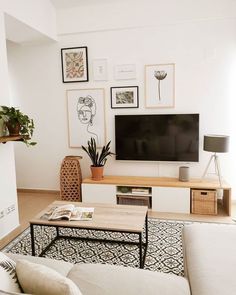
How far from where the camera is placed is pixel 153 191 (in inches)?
133

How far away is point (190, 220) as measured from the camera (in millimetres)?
3135

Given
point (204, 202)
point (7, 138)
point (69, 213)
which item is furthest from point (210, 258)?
point (7, 138)

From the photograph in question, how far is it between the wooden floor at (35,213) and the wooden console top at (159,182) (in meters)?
0.37

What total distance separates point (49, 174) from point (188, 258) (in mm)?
3075

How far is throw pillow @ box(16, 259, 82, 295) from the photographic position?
1.00m

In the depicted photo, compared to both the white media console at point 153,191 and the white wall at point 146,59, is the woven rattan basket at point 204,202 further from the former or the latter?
the white wall at point 146,59

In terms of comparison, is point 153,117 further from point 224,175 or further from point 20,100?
point 20,100

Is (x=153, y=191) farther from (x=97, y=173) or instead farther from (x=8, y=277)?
(x=8, y=277)

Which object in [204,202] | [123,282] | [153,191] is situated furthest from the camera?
[153,191]

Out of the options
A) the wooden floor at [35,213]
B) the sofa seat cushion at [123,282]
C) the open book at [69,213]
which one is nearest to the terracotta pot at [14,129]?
the open book at [69,213]

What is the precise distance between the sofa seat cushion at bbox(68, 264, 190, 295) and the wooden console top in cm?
197

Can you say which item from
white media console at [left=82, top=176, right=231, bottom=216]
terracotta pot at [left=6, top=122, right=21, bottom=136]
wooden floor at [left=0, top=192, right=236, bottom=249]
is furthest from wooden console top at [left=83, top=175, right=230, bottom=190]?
terracotta pot at [left=6, top=122, right=21, bottom=136]

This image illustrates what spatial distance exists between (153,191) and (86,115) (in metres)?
1.51

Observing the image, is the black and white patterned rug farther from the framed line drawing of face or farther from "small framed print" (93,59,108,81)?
"small framed print" (93,59,108,81)
